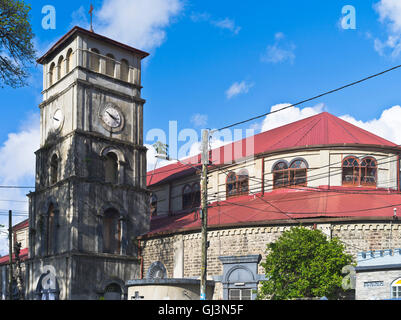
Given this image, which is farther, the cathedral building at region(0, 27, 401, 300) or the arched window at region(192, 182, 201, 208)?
the arched window at region(192, 182, 201, 208)

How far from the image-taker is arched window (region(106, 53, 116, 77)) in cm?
4216

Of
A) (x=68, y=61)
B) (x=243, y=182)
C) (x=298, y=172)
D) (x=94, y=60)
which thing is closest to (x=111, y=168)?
(x=94, y=60)

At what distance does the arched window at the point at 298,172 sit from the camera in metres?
37.4

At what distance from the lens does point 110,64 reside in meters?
42.4

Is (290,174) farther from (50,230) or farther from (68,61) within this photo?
(68,61)

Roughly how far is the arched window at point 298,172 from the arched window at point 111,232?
44.2 feet

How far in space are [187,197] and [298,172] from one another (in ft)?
37.8

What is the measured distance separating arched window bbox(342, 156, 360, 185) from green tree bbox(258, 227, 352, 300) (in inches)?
320

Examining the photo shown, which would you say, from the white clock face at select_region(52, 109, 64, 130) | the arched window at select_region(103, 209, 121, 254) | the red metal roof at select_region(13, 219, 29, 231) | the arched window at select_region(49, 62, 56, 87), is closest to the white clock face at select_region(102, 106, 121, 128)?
the white clock face at select_region(52, 109, 64, 130)

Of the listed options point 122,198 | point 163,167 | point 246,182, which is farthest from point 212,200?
point 163,167

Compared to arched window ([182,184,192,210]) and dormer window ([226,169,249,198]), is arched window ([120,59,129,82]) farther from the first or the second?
dormer window ([226,169,249,198])

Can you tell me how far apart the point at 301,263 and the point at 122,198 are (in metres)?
16.9

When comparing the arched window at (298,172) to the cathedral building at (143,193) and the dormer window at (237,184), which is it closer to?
the cathedral building at (143,193)
